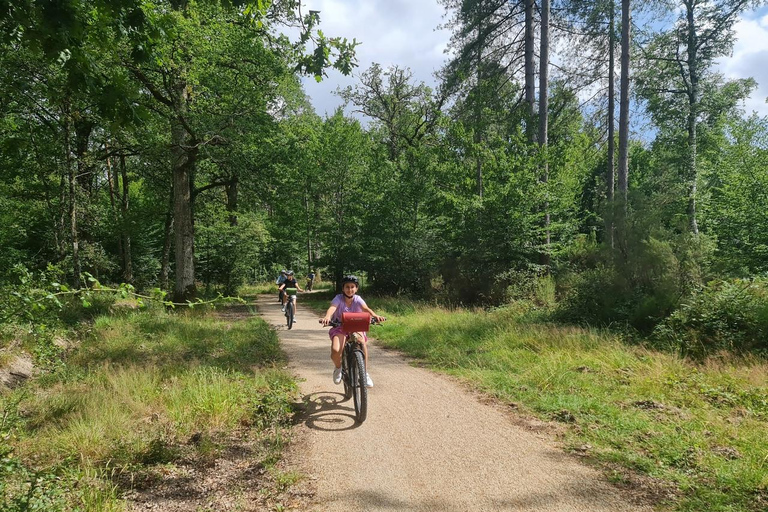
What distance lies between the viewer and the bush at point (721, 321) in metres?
7.18

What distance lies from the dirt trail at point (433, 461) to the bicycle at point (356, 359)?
24 cm

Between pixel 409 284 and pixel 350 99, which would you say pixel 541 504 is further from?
pixel 350 99

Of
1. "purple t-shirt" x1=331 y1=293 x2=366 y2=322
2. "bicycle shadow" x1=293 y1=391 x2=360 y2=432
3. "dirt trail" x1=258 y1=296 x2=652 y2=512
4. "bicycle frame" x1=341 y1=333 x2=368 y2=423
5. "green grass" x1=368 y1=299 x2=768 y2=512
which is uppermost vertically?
"purple t-shirt" x1=331 y1=293 x2=366 y2=322

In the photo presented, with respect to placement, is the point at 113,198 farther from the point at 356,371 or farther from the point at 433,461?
the point at 433,461

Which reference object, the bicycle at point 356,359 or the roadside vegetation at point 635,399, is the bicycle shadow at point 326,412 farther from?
the roadside vegetation at point 635,399

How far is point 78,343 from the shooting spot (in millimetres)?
9562

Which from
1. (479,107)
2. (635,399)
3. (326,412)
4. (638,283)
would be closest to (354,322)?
(326,412)

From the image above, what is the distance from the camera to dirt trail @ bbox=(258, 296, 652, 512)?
323 cm

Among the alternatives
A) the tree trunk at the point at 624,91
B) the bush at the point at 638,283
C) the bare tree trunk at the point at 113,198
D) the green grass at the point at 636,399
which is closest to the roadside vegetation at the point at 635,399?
the green grass at the point at 636,399

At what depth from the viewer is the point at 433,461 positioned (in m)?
3.90

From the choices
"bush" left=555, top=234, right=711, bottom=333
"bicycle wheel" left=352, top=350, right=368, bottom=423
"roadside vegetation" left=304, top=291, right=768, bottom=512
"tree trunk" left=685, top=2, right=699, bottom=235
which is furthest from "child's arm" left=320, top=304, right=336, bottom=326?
"tree trunk" left=685, top=2, right=699, bottom=235

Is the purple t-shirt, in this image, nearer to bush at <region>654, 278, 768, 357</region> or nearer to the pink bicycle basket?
the pink bicycle basket

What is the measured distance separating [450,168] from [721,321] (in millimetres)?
12551

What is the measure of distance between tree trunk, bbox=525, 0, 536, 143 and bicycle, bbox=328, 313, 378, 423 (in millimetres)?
12901
